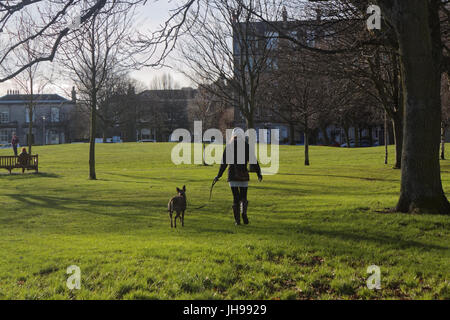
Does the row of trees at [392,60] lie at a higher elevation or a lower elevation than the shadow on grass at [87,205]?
higher

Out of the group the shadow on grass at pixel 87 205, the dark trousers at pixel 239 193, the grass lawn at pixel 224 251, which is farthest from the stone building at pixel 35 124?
the dark trousers at pixel 239 193

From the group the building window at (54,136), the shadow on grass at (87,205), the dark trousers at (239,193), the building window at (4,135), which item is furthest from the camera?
the building window at (4,135)

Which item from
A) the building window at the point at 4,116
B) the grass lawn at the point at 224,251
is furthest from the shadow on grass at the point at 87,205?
the building window at the point at 4,116

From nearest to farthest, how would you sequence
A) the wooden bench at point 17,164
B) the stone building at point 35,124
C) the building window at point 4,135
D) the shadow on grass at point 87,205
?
the shadow on grass at point 87,205 → the wooden bench at point 17,164 → the stone building at point 35,124 → the building window at point 4,135

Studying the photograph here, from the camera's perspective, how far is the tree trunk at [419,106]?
8875 mm

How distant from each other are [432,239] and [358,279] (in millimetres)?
2732

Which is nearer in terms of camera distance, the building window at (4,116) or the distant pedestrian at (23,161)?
the distant pedestrian at (23,161)

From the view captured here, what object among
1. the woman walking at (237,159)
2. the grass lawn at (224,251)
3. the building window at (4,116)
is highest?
the building window at (4,116)

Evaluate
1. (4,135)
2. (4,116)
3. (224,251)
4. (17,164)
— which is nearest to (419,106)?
(224,251)

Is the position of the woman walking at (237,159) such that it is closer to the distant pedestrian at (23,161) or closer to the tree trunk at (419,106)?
the tree trunk at (419,106)

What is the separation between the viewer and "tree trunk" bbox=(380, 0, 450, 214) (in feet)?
29.1

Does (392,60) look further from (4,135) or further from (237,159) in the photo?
(4,135)

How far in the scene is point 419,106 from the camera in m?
9.05

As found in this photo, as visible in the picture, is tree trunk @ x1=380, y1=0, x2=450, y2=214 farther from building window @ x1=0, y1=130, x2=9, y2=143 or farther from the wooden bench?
building window @ x1=0, y1=130, x2=9, y2=143
